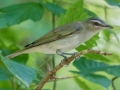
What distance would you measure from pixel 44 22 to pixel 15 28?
0.22m

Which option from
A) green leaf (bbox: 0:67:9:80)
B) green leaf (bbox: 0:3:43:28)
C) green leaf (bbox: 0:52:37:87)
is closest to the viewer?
green leaf (bbox: 0:52:37:87)

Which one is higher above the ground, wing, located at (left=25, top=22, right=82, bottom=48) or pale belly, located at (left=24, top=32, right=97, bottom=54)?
wing, located at (left=25, top=22, right=82, bottom=48)

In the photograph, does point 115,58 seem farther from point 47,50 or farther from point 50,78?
point 50,78

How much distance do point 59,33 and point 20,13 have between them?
24 cm

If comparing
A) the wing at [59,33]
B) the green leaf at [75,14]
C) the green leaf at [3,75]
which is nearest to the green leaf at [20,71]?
the green leaf at [3,75]

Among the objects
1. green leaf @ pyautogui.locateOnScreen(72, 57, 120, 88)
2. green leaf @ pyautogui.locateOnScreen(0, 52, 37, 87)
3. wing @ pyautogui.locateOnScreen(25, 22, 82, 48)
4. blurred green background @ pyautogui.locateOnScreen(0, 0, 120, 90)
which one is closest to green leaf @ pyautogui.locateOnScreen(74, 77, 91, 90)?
blurred green background @ pyautogui.locateOnScreen(0, 0, 120, 90)

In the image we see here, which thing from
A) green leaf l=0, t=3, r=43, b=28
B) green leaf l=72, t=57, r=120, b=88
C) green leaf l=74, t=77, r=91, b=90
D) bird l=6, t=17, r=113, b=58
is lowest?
green leaf l=74, t=77, r=91, b=90

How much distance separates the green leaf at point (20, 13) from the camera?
1.76 meters

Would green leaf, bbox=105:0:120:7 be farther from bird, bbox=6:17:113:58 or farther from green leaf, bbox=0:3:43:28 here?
green leaf, bbox=0:3:43:28

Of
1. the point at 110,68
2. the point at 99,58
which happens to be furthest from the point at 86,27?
the point at 110,68

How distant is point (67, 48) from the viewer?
6.22 ft

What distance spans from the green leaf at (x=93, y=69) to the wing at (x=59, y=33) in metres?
0.24

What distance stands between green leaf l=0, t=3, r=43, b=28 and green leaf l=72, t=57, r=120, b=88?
314 millimetres

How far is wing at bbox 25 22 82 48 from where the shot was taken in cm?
185
